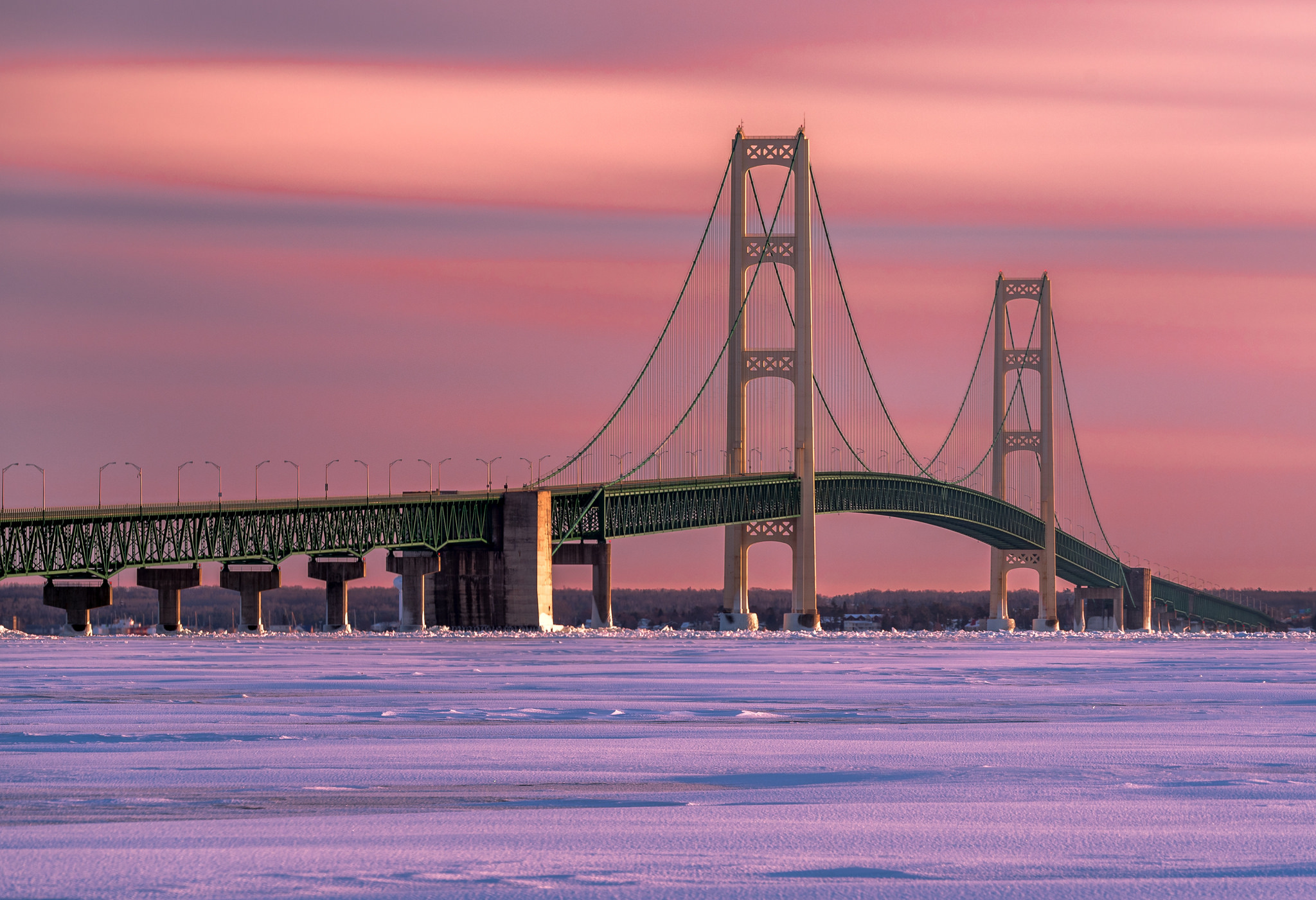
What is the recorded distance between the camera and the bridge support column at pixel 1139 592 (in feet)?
530

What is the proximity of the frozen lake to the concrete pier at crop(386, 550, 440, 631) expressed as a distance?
6592 centimetres

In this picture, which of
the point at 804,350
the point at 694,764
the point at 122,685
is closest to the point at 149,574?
the point at 804,350

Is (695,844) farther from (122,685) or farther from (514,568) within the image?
(514,568)

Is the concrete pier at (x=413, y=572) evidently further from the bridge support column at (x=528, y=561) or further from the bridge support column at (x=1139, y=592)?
the bridge support column at (x=1139, y=592)

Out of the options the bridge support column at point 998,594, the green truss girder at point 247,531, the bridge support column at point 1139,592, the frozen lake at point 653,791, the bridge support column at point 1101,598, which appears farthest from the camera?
the bridge support column at point 1139,592

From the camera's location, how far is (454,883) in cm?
896

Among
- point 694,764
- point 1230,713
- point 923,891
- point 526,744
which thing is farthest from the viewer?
point 1230,713

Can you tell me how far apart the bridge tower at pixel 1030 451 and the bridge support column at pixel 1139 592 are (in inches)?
1209

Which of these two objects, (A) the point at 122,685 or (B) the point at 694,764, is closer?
(B) the point at 694,764

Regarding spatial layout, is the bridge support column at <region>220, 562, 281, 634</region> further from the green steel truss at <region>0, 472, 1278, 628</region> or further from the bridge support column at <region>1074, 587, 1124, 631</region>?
the bridge support column at <region>1074, 587, 1124, 631</region>

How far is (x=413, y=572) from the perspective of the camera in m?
92.4

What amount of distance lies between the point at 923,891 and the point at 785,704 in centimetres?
1349

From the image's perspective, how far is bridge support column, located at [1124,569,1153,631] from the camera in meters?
162

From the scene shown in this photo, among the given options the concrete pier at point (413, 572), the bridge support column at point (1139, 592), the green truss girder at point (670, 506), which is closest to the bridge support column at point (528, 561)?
the green truss girder at point (670, 506)
